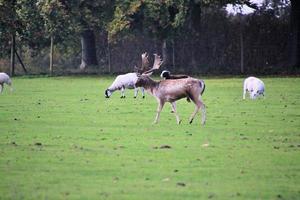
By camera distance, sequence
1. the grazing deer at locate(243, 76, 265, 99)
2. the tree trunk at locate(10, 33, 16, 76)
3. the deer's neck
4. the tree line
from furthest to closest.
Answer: the tree trunk at locate(10, 33, 16, 76) → the tree line → the grazing deer at locate(243, 76, 265, 99) → the deer's neck

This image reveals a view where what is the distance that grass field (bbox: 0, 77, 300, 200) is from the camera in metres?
11.2

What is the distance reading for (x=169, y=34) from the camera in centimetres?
4791

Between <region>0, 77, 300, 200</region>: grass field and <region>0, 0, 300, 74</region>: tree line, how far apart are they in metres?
20.6

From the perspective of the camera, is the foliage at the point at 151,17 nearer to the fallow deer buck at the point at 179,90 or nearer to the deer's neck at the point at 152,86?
the deer's neck at the point at 152,86

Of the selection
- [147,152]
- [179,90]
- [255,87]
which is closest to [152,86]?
[179,90]

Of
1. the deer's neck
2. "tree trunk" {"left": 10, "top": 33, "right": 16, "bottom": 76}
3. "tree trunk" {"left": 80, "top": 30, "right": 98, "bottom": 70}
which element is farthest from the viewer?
"tree trunk" {"left": 80, "top": 30, "right": 98, "bottom": 70}

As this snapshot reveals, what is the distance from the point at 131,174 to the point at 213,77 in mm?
31081

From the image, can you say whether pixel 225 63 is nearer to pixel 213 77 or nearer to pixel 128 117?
pixel 213 77

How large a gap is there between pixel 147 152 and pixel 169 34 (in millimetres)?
33702

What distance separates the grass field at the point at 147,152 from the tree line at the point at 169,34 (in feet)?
67.7

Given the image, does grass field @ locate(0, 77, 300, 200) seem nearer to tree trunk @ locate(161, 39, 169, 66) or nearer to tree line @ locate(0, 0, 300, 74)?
tree line @ locate(0, 0, 300, 74)

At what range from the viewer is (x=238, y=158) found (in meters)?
13.8

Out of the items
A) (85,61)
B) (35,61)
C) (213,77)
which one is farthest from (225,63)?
(35,61)

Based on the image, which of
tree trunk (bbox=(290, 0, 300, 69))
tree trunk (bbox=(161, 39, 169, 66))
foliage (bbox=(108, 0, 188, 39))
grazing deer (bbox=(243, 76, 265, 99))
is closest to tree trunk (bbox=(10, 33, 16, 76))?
foliage (bbox=(108, 0, 188, 39))
